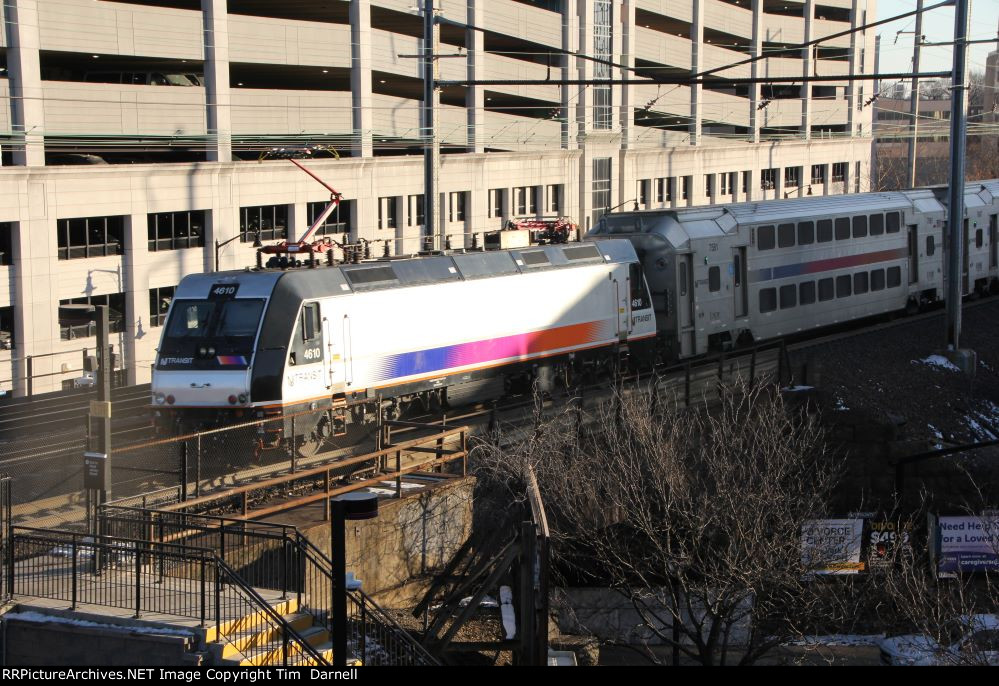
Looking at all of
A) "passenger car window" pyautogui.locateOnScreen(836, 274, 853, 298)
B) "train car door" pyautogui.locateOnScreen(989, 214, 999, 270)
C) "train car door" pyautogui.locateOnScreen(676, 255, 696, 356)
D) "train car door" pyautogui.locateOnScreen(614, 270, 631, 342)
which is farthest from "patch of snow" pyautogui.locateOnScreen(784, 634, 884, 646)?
"train car door" pyautogui.locateOnScreen(989, 214, 999, 270)

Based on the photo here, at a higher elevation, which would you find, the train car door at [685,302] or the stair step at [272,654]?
the train car door at [685,302]

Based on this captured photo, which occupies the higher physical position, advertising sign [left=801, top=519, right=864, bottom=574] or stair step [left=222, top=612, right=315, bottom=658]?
stair step [left=222, top=612, right=315, bottom=658]

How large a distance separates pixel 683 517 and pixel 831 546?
3205 mm

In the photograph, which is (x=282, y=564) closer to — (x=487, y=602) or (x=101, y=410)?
(x=101, y=410)

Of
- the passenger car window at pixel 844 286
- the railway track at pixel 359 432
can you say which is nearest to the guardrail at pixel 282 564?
the railway track at pixel 359 432

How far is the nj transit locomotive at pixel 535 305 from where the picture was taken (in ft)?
68.2

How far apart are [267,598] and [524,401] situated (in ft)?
39.5

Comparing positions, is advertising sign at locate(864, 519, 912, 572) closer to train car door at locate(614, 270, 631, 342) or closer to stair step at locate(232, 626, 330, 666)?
train car door at locate(614, 270, 631, 342)

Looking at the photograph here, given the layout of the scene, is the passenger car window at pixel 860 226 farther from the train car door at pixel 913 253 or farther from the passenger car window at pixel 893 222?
the train car door at pixel 913 253

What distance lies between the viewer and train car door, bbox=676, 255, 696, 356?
3002 cm

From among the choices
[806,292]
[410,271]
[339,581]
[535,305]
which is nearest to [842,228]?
[806,292]

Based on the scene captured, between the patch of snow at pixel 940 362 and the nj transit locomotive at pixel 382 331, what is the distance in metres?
8.62

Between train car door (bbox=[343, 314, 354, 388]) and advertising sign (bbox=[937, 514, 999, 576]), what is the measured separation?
12.5 metres

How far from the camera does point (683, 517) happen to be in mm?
20688
